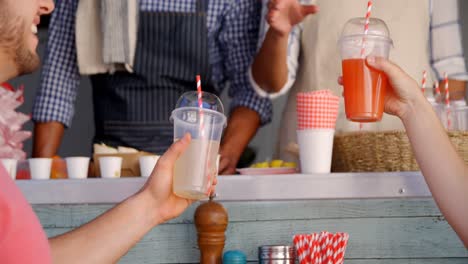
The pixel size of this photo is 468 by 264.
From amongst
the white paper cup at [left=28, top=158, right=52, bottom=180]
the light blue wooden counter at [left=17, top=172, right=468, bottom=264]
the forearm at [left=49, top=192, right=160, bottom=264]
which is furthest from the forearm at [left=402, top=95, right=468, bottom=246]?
the white paper cup at [left=28, top=158, right=52, bottom=180]

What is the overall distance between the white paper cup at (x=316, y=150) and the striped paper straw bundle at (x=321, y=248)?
266 mm

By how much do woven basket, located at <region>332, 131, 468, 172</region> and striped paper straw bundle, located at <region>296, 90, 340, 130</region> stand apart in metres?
0.10

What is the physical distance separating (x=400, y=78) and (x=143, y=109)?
4.77 feet

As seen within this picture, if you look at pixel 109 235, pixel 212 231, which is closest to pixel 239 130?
pixel 212 231

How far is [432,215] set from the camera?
1747mm

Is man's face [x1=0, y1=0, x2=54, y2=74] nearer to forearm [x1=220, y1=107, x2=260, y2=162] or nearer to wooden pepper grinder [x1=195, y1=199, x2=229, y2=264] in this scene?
wooden pepper grinder [x1=195, y1=199, x2=229, y2=264]

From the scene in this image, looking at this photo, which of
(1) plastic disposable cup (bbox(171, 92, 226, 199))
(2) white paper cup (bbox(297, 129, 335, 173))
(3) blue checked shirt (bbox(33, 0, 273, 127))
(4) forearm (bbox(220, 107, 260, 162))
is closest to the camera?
(1) plastic disposable cup (bbox(171, 92, 226, 199))

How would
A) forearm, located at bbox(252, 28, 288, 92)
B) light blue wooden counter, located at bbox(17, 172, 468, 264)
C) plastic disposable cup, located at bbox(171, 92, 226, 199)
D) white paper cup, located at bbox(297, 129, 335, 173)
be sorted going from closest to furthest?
1. plastic disposable cup, located at bbox(171, 92, 226, 199)
2. light blue wooden counter, located at bbox(17, 172, 468, 264)
3. white paper cup, located at bbox(297, 129, 335, 173)
4. forearm, located at bbox(252, 28, 288, 92)

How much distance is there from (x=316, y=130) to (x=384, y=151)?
184 mm

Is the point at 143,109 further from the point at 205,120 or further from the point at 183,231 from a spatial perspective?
the point at 205,120

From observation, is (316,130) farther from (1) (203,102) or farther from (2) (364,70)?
(1) (203,102)

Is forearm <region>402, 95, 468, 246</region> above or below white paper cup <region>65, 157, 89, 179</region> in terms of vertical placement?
above

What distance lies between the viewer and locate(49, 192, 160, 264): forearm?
1.34m

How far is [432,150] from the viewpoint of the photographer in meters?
1.61
